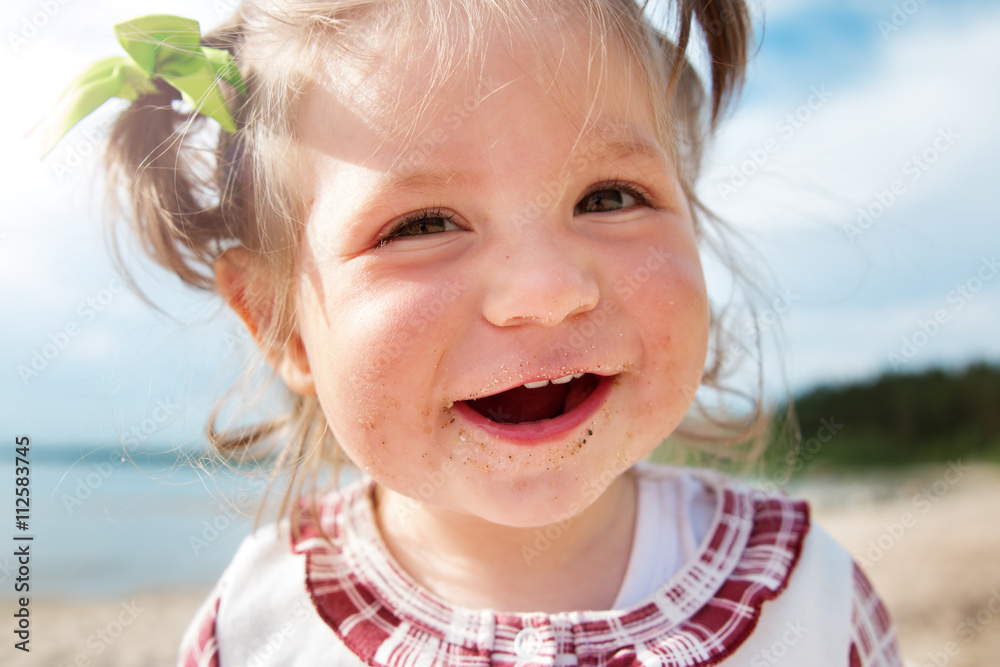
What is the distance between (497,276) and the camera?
1.21m

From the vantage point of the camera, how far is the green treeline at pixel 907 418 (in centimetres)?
1155

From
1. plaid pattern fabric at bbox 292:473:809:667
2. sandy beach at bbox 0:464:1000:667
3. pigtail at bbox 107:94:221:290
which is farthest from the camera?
sandy beach at bbox 0:464:1000:667

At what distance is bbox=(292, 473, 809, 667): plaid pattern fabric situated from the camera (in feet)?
4.71

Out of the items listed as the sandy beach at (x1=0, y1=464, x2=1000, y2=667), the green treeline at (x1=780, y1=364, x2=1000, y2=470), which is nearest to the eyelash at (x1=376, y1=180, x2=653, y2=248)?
the sandy beach at (x1=0, y1=464, x2=1000, y2=667)

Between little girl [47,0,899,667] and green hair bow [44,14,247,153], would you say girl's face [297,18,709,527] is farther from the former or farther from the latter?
green hair bow [44,14,247,153]

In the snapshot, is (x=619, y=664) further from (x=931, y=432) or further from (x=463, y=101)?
(x=931, y=432)

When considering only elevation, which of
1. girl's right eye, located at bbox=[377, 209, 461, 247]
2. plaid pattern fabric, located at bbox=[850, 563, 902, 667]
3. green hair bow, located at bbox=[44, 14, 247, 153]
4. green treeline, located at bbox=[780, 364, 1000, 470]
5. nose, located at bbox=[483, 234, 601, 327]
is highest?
green hair bow, located at bbox=[44, 14, 247, 153]

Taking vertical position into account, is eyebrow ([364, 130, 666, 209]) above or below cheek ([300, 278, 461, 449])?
above

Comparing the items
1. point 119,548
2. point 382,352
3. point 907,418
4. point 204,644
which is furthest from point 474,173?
point 907,418

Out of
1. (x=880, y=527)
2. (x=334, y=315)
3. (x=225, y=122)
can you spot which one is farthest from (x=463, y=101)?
(x=880, y=527)

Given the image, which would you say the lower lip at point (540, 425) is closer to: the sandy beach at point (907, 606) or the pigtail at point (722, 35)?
the pigtail at point (722, 35)

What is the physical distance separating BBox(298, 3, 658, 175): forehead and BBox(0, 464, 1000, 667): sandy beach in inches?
132

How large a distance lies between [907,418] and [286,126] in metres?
14.4

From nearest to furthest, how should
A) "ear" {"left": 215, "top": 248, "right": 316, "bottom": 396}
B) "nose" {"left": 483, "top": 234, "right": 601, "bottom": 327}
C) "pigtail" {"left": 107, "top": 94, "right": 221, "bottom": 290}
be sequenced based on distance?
1. "nose" {"left": 483, "top": 234, "right": 601, "bottom": 327}
2. "ear" {"left": 215, "top": 248, "right": 316, "bottom": 396}
3. "pigtail" {"left": 107, "top": 94, "right": 221, "bottom": 290}
